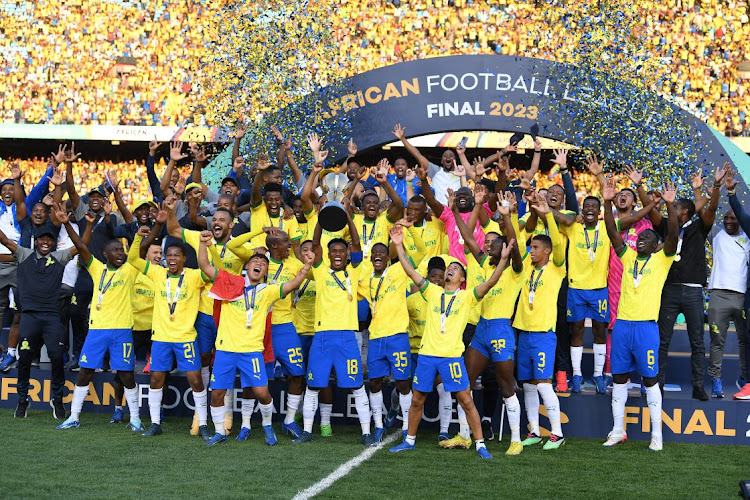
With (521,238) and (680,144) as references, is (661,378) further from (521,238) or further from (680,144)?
(680,144)

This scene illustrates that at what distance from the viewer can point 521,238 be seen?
9539 millimetres

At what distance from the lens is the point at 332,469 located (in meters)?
7.57

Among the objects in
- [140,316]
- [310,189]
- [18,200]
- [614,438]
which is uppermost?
[18,200]

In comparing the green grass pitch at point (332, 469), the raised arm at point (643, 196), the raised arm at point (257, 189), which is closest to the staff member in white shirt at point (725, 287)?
the raised arm at point (643, 196)

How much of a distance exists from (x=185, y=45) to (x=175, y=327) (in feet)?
60.1

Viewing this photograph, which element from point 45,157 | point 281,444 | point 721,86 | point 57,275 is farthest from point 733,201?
point 45,157

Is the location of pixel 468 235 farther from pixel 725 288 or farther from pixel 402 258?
pixel 725 288

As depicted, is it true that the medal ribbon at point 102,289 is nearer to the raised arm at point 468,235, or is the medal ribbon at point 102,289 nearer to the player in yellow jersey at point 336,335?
the player in yellow jersey at point 336,335

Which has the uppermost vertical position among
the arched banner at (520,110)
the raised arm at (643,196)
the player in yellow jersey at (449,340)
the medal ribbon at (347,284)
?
the arched banner at (520,110)

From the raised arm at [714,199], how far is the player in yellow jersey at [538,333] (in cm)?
147

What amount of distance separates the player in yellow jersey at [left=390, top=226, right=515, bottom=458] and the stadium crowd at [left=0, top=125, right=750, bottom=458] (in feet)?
0.05

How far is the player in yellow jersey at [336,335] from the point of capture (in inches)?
342

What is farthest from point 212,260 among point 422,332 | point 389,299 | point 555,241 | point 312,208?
point 555,241

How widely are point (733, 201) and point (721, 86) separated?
15.3m
